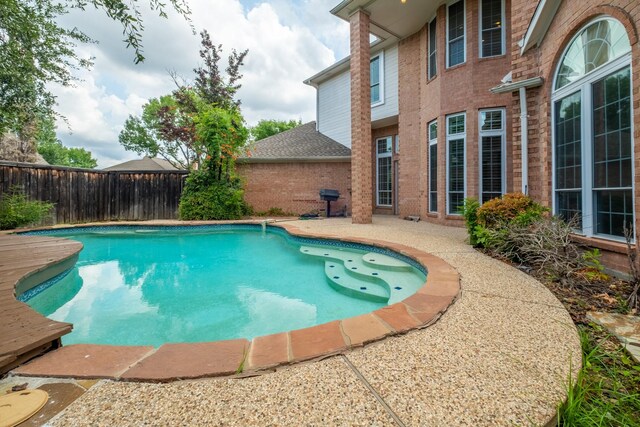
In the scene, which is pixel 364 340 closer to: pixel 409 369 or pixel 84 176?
pixel 409 369

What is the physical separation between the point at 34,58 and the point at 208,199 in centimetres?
543

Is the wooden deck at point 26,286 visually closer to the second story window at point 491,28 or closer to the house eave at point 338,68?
the second story window at point 491,28

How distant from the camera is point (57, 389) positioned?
1365mm

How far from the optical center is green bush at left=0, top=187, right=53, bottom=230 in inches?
320

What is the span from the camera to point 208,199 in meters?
10.3

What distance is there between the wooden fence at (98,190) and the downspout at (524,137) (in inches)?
433

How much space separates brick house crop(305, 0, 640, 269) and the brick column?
0.03 m

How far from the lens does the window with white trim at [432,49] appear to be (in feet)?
27.0

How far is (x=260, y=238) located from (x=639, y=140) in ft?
23.8

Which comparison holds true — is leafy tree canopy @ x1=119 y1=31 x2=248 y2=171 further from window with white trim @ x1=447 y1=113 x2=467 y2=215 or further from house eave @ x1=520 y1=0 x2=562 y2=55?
house eave @ x1=520 y1=0 x2=562 y2=55

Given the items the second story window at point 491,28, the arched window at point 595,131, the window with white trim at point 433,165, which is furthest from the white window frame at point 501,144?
the arched window at point 595,131

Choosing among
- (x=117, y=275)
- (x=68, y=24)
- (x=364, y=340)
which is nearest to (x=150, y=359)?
(x=364, y=340)

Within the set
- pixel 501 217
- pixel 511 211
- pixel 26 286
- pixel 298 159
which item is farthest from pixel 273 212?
pixel 511 211

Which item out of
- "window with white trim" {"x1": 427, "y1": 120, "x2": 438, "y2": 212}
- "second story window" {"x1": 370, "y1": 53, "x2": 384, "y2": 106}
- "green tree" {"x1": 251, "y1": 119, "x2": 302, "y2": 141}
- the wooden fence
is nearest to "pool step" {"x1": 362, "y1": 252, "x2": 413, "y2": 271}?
"window with white trim" {"x1": 427, "y1": 120, "x2": 438, "y2": 212}
